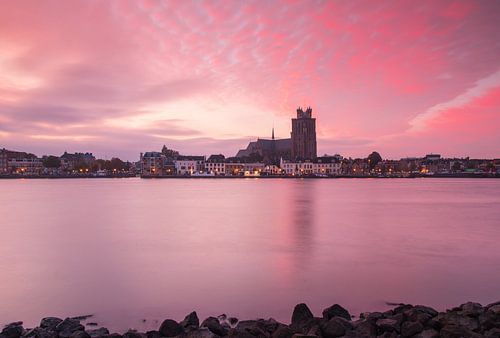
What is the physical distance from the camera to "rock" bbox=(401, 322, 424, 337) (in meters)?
6.95

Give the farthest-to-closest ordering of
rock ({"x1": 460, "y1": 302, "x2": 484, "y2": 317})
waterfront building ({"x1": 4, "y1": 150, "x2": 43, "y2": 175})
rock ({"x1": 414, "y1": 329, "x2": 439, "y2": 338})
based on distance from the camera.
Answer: waterfront building ({"x1": 4, "y1": 150, "x2": 43, "y2": 175}) < rock ({"x1": 460, "y1": 302, "x2": 484, "y2": 317}) < rock ({"x1": 414, "y1": 329, "x2": 439, "y2": 338})


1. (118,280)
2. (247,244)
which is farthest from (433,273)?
(118,280)

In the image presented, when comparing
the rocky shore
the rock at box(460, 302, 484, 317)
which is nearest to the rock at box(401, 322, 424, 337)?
the rocky shore

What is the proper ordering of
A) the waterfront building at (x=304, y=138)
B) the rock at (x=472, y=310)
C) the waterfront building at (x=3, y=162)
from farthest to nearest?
the waterfront building at (x=3, y=162) → the waterfront building at (x=304, y=138) → the rock at (x=472, y=310)

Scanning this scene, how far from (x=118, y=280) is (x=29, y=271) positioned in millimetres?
3136

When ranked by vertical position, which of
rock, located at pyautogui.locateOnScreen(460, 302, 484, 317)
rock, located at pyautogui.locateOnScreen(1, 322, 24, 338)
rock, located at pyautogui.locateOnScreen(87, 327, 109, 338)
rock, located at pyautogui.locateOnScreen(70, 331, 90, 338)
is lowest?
rock, located at pyautogui.locateOnScreen(87, 327, 109, 338)

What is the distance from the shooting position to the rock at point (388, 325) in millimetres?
7211

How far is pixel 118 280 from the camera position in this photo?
38.1 ft

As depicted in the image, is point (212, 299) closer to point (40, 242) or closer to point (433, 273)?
point (433, 273)

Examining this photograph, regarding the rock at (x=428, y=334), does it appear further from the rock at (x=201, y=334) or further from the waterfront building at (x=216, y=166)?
the waterfront building at (x=216, y=166)

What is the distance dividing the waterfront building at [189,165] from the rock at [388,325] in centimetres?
14193

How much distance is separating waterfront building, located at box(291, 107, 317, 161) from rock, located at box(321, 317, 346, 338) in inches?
5977

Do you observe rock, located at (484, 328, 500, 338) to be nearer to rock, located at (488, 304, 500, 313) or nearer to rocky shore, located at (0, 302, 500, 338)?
rocky shore, located at (0, 302, 500, 338)

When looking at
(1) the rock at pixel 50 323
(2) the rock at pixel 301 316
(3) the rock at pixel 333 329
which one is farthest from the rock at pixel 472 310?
(1) the rock at pixel 50 323
